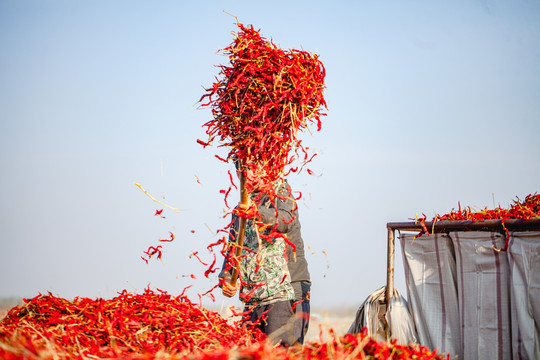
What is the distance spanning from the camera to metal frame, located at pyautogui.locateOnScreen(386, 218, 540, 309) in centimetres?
362

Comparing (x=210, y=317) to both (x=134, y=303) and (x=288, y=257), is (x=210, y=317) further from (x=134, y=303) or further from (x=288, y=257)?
(x=288, y=257)

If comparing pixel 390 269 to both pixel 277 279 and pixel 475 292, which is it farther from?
pixel 277 279

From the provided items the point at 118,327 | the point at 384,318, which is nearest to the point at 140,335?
the point at 118,327

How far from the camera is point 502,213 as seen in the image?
3996 millimetres

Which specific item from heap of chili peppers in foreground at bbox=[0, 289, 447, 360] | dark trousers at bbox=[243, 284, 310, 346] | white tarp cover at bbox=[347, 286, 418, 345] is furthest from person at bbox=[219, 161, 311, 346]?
white tarp cover at bbox=[347, 286, 418, 345]

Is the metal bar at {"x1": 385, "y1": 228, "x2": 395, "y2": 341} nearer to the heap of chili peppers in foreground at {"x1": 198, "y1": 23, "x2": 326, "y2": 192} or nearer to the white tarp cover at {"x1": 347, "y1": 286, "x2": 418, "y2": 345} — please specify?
the white tarp cover at {"x1": 347, "y1": 286, "x2": 418, "y2": 345}

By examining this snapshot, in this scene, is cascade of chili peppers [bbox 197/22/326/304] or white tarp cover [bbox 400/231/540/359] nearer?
cascade of chili peppers [bbox 197/22/326/304]

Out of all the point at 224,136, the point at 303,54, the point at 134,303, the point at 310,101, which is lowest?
the point at 134,303

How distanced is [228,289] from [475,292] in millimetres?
2144

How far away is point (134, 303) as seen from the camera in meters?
2.61

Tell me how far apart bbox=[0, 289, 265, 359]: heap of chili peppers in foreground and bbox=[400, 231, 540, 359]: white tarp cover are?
2077mm

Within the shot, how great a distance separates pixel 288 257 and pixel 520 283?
182 centimetres

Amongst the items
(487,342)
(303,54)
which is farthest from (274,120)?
(487,342)

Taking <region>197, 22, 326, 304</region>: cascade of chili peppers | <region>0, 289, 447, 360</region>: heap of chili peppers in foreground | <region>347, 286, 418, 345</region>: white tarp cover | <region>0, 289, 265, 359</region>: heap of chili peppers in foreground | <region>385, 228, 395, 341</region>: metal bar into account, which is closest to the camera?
<region>0, 289, 447, 360</region>: heap of chili peppers in foreground
